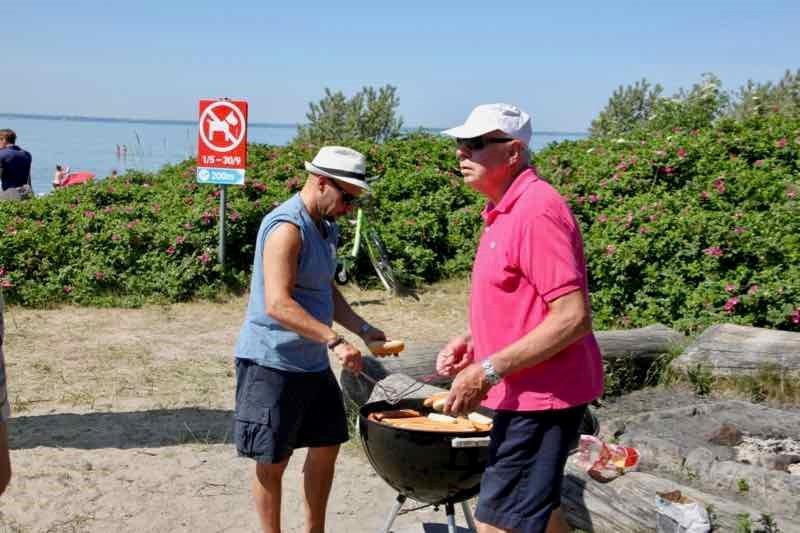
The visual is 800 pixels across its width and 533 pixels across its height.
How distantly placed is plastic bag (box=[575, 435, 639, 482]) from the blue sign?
21.9ft

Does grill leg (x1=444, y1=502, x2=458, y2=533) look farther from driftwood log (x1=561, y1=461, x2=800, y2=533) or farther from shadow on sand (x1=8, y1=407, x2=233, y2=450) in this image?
Result: shadow on sand (x1=8, y1=407, x2=233, y2=450)

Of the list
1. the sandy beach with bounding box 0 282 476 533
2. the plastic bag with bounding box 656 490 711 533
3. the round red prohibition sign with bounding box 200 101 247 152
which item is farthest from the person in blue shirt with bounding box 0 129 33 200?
the plastic bag with bounding box 656 490 711 533

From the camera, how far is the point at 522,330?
311 centimetres

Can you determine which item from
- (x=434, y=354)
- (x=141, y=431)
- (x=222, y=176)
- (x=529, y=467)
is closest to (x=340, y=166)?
(x=529, y=467)

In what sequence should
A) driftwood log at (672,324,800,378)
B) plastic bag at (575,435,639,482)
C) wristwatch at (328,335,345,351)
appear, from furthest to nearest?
driftwood log at (672,324,800,378) < plastic bag at (575,435,639,482) < wristwatch at (328,335,345,351)

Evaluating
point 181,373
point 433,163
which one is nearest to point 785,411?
point 181,373

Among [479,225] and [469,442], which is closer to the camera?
[469,442]

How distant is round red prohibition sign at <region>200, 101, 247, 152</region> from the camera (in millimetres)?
10633

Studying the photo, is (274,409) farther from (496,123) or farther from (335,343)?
(496,123)

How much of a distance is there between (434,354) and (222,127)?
17.2 ft

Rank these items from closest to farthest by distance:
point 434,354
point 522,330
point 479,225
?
point 522,330, point 434,354, point 479,225

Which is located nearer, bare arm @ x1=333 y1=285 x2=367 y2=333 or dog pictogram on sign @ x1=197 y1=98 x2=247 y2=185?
bare arm @ x1=333 y1=285 x2=367 y2=333

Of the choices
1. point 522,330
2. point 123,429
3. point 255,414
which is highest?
point 522,330

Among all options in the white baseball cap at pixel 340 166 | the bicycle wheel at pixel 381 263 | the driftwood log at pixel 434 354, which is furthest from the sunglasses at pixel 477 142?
the bicycle wheel at pixel 381 263
